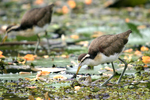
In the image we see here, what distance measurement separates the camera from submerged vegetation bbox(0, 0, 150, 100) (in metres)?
6.00

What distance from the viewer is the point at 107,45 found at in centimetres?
661

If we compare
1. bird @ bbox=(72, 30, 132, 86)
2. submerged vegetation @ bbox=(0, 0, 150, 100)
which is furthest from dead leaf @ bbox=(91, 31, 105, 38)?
bird @ bbox=(72, 30, 132, 86)

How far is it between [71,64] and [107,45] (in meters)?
1.88

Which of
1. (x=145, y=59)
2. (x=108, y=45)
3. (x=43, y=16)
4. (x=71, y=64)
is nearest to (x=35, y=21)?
(x=43, y=16)

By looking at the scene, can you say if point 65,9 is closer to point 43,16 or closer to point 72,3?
point 72,3

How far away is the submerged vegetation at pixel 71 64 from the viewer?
19.7 feet

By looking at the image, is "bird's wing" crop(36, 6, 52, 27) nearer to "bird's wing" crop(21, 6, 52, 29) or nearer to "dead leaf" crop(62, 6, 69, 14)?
"bird's wing" crop(21, 6, 52, 29)

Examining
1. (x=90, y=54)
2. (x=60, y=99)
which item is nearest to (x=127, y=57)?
(x=90, y=54)

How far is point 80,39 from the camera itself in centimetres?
1157

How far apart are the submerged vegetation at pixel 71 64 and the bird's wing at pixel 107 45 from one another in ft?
1.96

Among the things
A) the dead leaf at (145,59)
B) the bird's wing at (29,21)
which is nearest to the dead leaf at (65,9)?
the bird's wing at (29,21)

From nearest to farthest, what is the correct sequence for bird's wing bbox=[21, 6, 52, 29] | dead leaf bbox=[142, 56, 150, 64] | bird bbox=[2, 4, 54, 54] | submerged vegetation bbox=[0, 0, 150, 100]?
1. submerged vegetation bbox=[0, 0, 150, 100]
2. dead leaf bbox=[142, 56, 150, 64]
3. bird bbox=[2, 4, 54, 54]
4. bird's wing bbox=[21, 6, 52, 29]

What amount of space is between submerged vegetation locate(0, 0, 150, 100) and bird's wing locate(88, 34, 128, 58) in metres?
0.60

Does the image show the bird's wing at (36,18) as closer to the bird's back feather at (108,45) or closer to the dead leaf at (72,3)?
the bird's back feather at (108,45)
